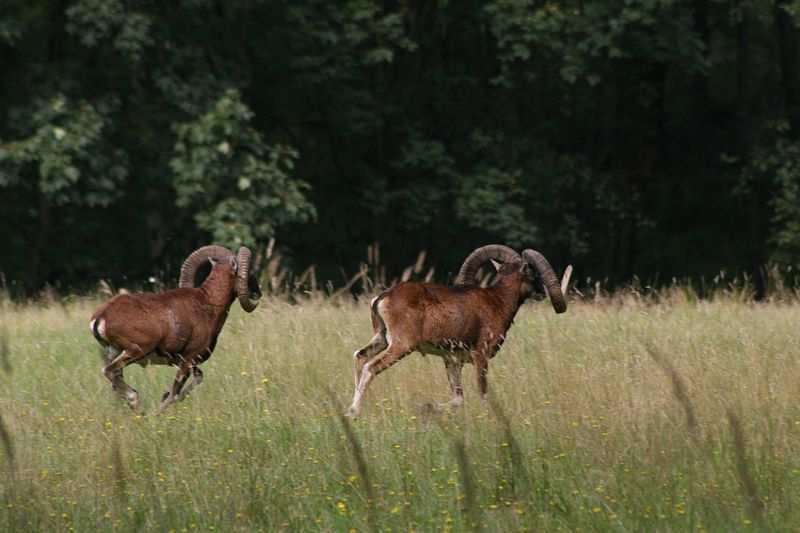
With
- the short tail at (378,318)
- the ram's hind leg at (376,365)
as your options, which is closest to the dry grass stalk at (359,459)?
the ram's hind leg at (376,365)

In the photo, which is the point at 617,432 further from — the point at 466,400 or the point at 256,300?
the point at 256,300

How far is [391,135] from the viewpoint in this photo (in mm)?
27828

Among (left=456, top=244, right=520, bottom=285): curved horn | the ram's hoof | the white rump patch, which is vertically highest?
(left=456, top=244, right=520, bottom=285): curved horn

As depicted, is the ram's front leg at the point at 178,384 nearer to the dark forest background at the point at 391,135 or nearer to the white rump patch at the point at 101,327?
the white rump patch at the point at 101,327

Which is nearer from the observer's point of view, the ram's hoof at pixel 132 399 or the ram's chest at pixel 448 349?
the ram's hoof at pixel 132 399

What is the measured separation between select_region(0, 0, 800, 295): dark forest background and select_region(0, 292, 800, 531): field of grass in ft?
31.4

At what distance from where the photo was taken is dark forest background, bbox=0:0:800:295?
2242 cm

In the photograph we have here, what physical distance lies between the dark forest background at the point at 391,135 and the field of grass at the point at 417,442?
9.58 metres

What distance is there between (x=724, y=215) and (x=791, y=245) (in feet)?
24.9

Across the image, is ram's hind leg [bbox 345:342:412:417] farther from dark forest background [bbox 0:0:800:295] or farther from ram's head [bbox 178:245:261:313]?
dark forest background [bbox 0:0:800:295]

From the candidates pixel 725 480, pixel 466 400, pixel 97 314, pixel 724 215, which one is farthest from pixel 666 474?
pixel 724 215

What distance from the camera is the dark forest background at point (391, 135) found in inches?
883

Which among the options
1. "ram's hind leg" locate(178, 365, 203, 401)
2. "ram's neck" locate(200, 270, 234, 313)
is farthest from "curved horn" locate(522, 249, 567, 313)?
"ram's hind leg" locate(178, 365, 203, 401)

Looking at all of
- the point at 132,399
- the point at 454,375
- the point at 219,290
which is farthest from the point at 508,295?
the point at 132,399
